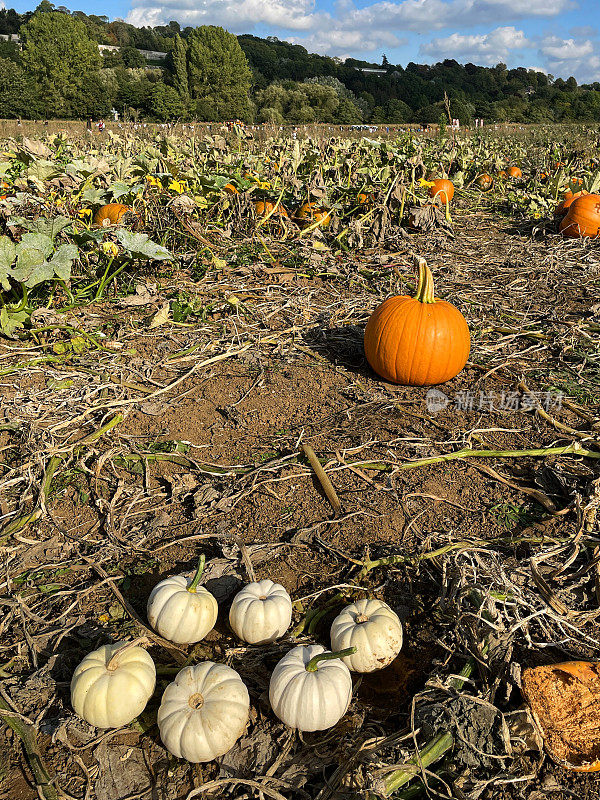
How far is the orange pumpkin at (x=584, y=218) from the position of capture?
660 cm

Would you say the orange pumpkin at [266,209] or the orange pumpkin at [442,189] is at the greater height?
the orange pumpkin at [442,189]

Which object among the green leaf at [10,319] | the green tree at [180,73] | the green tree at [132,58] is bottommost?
the green leaf at [10,319]

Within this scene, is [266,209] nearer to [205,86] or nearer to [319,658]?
[319,658]

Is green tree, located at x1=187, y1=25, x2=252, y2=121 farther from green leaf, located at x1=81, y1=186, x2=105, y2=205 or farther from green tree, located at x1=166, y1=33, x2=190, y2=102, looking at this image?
green leaf, located at x1=81, y1=186, x2=105, y2=205

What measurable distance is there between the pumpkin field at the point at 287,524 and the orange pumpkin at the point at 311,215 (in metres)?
1.05

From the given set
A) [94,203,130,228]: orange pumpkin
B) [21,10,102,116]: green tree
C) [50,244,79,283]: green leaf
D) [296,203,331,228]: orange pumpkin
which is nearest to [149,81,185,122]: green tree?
[21,10,102,116]: green tree

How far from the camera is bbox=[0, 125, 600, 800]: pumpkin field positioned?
1.65 m

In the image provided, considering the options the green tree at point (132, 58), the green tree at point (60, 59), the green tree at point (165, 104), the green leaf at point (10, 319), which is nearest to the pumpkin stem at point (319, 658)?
the green leaf at point (10, 319)

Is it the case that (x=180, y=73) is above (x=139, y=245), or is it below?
above

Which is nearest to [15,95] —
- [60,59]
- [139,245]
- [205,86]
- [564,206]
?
[60,59]

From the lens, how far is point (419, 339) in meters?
3.46

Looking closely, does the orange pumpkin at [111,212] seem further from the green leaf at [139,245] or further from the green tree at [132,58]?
the green tree at [132,58]

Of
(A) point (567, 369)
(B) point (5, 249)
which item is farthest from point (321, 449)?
(B) point (5, 249)

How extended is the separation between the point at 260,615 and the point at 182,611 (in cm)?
26
